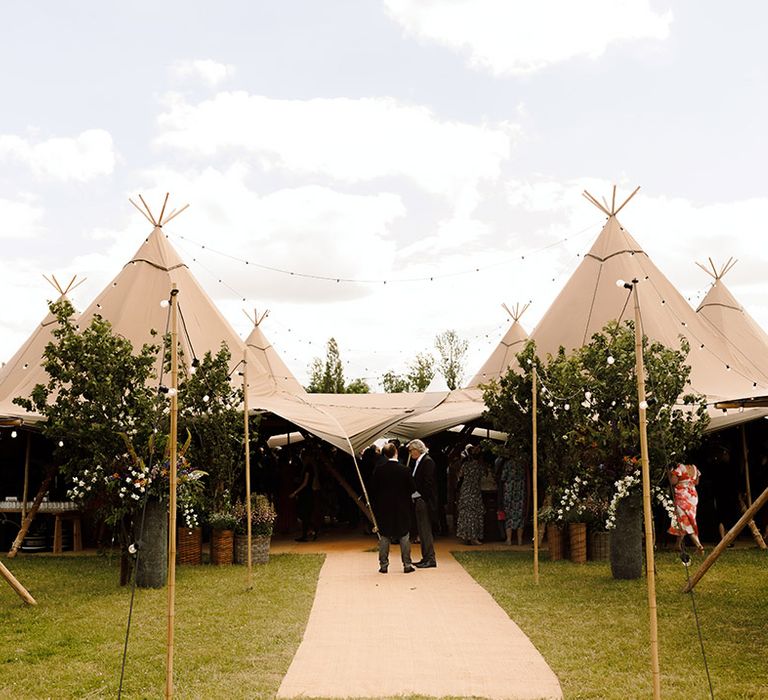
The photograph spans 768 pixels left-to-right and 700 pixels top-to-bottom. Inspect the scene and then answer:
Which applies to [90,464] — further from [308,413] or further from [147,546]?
[308,413]

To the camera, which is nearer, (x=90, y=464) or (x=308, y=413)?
(x=90, y=464)

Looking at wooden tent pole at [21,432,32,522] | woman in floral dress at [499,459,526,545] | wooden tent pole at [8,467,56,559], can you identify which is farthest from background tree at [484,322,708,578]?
wooden tent pole at [21,432,32,522]

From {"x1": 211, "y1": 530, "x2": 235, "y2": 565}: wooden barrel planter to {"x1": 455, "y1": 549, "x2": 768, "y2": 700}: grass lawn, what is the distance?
9.68 feet

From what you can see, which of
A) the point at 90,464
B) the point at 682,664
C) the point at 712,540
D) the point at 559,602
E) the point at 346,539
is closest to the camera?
the point at 682,664

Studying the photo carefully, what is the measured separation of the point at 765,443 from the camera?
12297 mm

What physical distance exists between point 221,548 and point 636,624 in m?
5.46

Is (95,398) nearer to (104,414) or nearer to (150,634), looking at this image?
(104,414)

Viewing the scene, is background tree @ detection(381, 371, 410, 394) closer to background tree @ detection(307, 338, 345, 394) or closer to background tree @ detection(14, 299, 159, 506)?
background tree @ detection(307, 338, 345, 394)

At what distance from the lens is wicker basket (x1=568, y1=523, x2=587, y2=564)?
998 cm

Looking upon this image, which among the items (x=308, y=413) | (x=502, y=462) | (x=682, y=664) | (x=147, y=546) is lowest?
(x=682, y=664)

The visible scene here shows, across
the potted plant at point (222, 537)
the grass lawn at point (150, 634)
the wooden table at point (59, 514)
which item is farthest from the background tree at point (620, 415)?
the wooden table at point (59, 514)

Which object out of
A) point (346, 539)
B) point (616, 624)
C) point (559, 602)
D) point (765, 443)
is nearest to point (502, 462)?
point (346, 539)

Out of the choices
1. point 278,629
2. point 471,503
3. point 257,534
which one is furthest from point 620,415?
point 257,534

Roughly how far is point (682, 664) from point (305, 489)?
8.68 m
